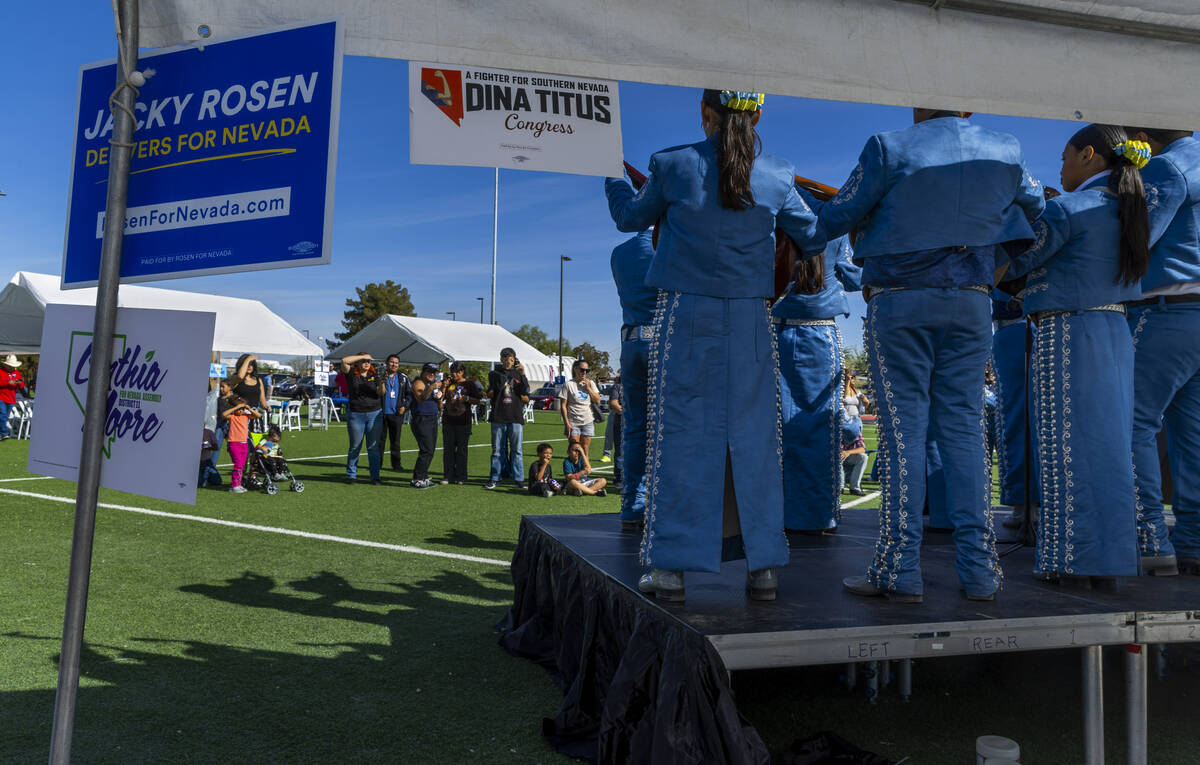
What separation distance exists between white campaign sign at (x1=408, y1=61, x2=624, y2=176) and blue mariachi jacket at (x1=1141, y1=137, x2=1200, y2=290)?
231cm

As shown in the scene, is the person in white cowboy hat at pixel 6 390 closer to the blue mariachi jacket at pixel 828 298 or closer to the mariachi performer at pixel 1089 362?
the blue mariachi jacket at pixel 828 298

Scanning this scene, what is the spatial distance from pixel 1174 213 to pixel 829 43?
2018mm

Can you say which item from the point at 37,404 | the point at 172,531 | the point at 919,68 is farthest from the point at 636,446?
the point at 172,531

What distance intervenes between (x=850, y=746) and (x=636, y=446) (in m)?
2.09

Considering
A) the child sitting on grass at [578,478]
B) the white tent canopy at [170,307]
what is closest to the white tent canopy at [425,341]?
the white tent canopy at [170,307]

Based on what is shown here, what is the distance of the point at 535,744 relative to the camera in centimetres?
288

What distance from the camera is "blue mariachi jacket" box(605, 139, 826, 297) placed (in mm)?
2746

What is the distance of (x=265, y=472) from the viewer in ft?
32.4

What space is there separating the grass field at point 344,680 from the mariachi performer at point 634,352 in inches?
42.4


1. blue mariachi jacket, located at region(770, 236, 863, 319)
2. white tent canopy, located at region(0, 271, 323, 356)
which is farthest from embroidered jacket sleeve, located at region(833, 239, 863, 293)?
white tent canopy, located at region(0, 271, 323, 356)

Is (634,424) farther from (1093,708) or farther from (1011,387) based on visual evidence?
(1093,708)

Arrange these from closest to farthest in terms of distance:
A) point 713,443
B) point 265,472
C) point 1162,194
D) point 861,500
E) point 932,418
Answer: point 713,443, point 932,418, point 1162,194, point 265,472, point 861,500

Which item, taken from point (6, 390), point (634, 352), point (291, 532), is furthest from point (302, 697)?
point (6, 390)

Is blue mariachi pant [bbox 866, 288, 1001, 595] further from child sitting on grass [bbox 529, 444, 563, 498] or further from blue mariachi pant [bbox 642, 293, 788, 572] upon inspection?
child sitting on grass [bbox 529, 444, 563, 498]
